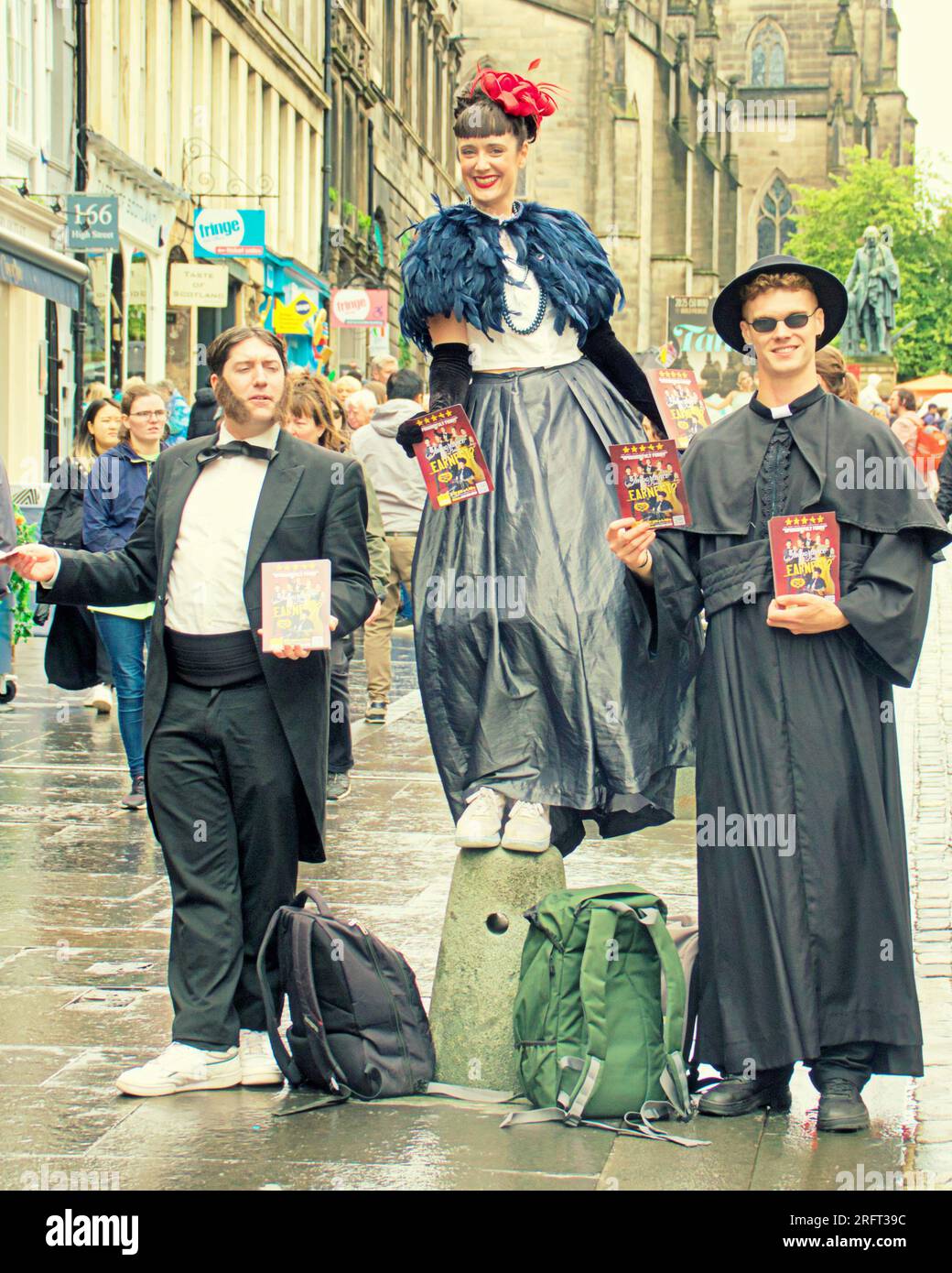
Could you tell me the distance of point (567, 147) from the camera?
228 ft

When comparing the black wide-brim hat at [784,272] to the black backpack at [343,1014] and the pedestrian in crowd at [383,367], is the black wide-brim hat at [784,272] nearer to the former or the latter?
the black backpack at [343,1014]

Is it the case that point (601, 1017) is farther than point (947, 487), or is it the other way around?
point (947, 487)

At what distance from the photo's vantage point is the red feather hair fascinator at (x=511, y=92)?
18.7 ft

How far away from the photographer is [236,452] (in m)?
5.72

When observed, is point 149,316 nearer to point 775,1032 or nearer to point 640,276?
point 775,1032

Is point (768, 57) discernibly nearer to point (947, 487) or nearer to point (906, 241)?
point (906, 241)

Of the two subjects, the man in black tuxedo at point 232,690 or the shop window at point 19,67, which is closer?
the man in black tuxedo at point 232,690

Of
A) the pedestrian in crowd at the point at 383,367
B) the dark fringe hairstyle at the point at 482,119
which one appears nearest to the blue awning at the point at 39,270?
the pedestrian in crowd at the point at 383,367

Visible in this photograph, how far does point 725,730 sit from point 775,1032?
77cm

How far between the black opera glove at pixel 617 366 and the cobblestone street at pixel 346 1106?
1.94m

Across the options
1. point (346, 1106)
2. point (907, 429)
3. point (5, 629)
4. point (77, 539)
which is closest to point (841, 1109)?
point (346, 1106)

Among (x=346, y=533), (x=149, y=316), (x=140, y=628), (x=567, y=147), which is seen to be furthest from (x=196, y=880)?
(x=567, y=147)

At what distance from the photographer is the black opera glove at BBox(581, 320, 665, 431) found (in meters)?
5.84

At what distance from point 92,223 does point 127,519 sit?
13.5 meters
